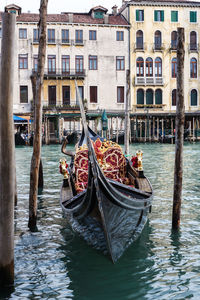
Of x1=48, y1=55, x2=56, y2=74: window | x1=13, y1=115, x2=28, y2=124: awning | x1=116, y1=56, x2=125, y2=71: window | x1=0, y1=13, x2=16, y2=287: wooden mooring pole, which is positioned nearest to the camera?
x1=0, y1=13, x2=16, y2=287: wooden mooring pole

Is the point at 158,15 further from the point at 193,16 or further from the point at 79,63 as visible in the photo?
the point at 79,63

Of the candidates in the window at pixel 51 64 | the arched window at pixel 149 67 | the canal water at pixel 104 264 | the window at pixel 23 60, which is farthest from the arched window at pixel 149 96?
the canal water at pixel 104 264

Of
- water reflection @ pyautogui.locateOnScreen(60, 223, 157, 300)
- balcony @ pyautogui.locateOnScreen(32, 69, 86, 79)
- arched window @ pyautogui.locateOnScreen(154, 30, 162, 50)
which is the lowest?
water reflection @ pyautogui.locateOnScreen(60, 223, 157, 300)

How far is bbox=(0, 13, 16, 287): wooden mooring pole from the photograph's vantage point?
2.95 metres

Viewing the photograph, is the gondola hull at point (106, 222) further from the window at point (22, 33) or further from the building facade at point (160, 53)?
the window at point (22, 33)

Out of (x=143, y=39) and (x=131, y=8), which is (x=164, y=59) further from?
(x=131, y=8)

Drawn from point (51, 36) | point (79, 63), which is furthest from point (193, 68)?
point (51, 36)

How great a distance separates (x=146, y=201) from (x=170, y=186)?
3.66m

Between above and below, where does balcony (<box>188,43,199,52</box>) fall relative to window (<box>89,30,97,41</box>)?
below

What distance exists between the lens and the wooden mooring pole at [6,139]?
2951mm

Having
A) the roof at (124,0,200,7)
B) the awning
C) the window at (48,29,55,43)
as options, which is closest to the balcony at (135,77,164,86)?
the roof at (124,0,200,7)

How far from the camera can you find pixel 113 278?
3406 millimetres

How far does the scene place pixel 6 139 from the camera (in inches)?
116

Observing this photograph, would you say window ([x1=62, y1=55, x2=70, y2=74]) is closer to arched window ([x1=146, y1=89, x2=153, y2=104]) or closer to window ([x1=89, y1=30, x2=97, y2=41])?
window ([x1=89, y1=30, x2=97, y2=41])
